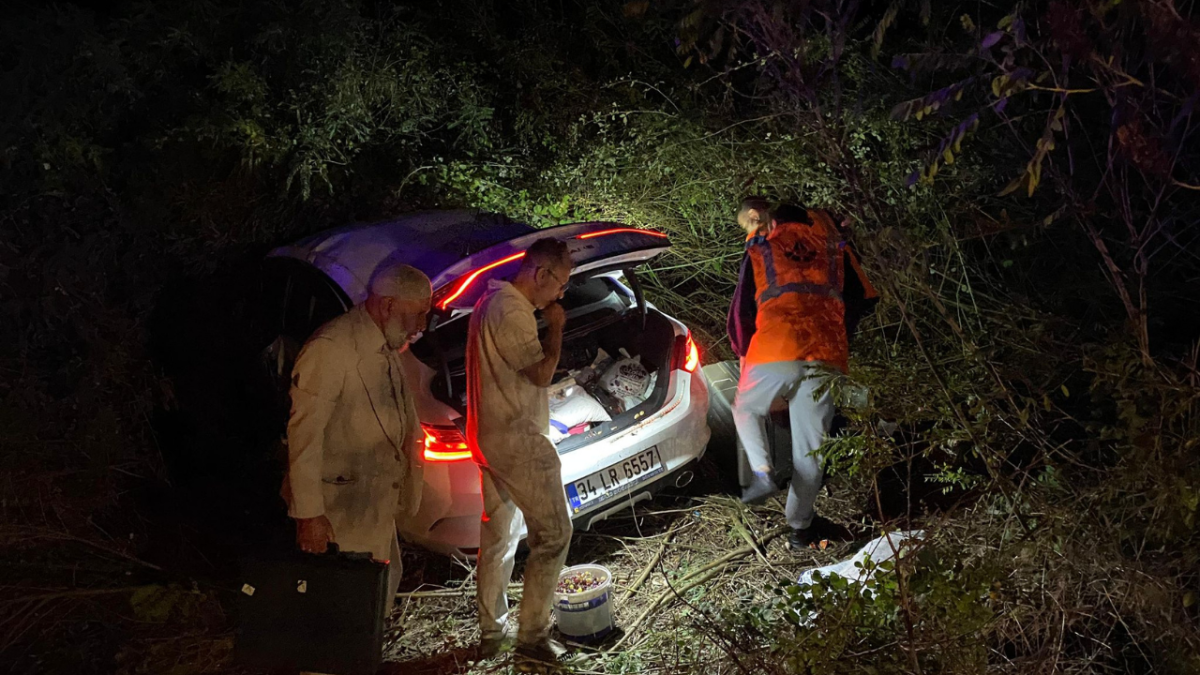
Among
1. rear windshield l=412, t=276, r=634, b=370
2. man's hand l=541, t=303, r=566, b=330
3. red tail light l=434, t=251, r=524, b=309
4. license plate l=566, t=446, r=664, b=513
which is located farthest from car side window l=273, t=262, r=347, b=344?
license plate l=566, t=446, r=664, b=513

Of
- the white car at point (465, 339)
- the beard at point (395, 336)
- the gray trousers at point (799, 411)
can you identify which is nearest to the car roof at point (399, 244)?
the white car at point (465, 339)

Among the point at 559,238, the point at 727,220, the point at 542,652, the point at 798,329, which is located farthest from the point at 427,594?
the point at 727,220

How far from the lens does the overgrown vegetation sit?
3.15m

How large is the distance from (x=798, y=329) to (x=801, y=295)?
18cm

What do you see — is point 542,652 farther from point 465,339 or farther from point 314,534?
point 465,339

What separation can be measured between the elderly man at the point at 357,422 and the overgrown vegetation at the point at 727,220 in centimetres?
116

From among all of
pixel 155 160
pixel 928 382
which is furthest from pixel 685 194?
pixel 155 160

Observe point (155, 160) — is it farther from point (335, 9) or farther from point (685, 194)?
point (685, 194)

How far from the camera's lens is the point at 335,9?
6410 mm

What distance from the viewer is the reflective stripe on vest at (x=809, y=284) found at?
4668 millimetres

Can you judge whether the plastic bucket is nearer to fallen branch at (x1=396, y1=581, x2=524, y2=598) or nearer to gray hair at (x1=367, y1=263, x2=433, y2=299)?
fallen branch at (x1=396, y1=581, x2=524, y2=598)

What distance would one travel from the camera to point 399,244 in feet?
16.0

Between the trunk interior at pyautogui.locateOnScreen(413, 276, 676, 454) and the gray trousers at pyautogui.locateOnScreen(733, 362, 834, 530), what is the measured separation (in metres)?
0.50

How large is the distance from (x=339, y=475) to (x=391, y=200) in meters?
3.69
